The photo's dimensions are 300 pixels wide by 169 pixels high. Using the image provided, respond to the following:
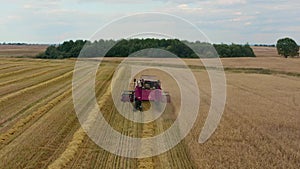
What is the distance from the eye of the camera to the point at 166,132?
13.1 metres

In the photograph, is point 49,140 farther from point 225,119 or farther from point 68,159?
point 225,119

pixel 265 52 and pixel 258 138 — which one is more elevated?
pixel 258 138

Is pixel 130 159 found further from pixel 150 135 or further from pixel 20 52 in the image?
pixel 20 52

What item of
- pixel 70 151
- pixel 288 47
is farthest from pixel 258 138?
pixel 288 47

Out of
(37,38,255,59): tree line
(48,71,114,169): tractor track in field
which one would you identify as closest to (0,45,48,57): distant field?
(37,38,255,59): tree line

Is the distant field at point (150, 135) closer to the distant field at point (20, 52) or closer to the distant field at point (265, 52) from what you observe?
the distant field at point (20, 52)

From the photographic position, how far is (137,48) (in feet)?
235

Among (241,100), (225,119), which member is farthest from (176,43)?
(225,119)

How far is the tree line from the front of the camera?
65.0 metres

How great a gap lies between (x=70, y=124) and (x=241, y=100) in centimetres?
1053

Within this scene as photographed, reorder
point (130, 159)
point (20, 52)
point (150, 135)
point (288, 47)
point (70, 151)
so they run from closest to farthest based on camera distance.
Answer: point (130, 159) → point (70, 151) → point (150, 135) → point (288, 47) → point (20, 52)

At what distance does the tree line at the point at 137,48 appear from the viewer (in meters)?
65.0

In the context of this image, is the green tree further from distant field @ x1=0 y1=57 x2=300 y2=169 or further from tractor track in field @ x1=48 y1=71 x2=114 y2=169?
tractor track in field @ x1=48 y1=71 x2=114 y2=169

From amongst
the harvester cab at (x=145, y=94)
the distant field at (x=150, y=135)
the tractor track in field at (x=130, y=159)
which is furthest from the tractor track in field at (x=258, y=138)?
the harvester cab at (x=145, y=94)
